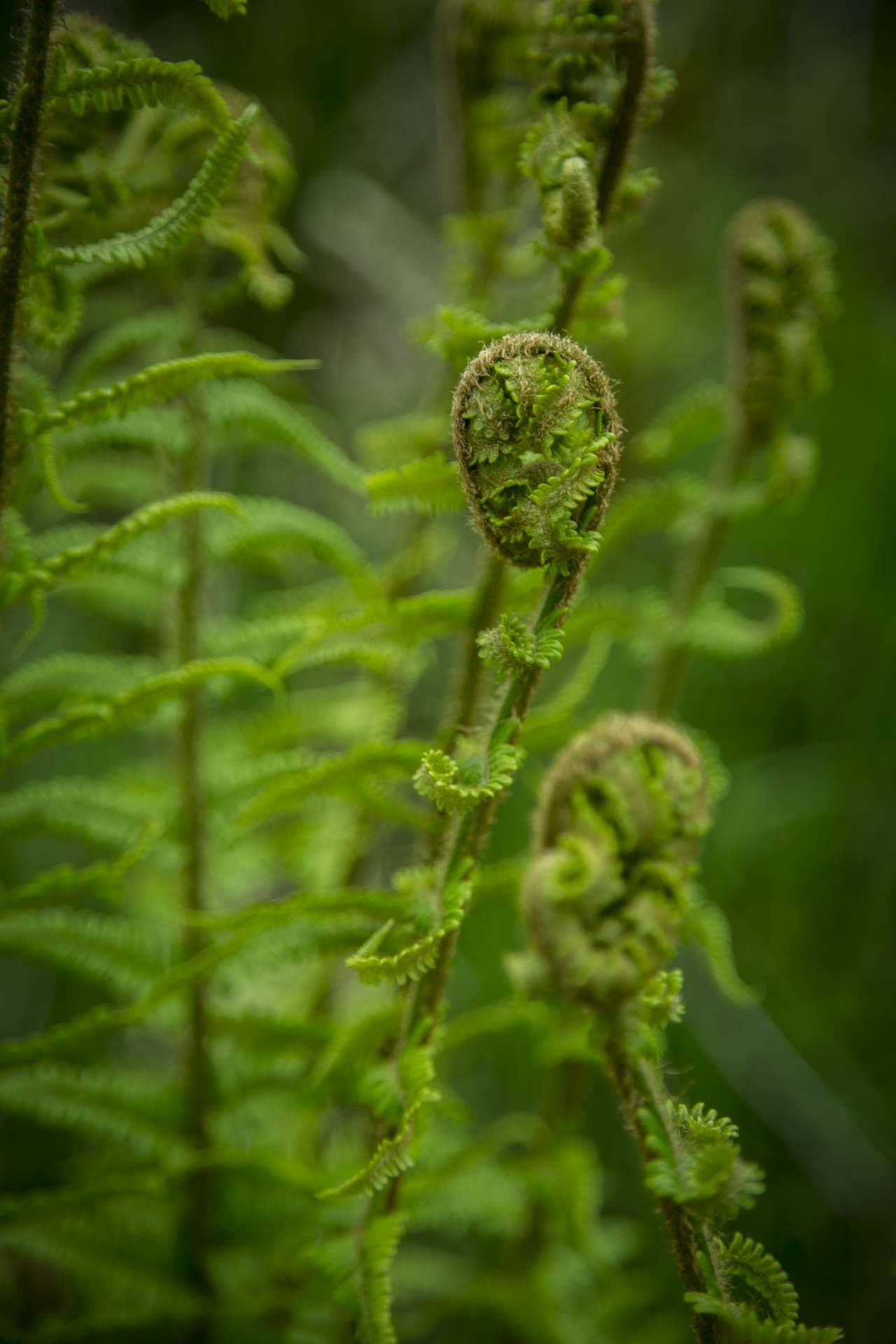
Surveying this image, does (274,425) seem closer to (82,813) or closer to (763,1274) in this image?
(82,813)

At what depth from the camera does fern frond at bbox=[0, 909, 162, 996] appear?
41.1 inches

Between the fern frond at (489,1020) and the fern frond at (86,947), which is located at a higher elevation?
the fern frond at (86,947)

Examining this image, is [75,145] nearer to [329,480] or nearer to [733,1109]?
[329,480]

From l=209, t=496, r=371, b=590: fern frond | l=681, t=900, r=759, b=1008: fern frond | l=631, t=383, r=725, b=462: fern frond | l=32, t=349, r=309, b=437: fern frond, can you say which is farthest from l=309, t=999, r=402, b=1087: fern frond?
l=631, t=383, r=725, b=462: fern frond

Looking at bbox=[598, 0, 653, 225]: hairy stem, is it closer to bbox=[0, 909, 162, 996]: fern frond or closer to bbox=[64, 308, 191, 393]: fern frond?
bbox=[64, 308, 191, 393]: fern frond

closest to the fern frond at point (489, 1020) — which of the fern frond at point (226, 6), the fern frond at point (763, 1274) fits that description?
the fern frond at point (763, 1274)

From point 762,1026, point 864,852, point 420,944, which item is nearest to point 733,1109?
point 762,1026

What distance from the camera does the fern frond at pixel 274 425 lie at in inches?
40.9

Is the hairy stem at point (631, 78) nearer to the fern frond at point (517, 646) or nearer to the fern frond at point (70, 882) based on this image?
the fern frond at point (517, 646)

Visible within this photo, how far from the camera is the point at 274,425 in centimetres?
104

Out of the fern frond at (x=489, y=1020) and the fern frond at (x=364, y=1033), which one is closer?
the fern frond at (x=364, y=1033)

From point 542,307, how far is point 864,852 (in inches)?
61.0

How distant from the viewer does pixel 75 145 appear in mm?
928

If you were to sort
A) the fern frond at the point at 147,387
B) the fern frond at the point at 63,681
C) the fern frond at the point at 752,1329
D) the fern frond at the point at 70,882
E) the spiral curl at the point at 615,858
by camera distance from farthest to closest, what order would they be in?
the fern frond at the point at 63,681 → the fern frond at the point at 70,882 → the fern frond at the point at 147,387 → the spiral curl at the point at 615,858 → the fern frond at the point at 752,1329
